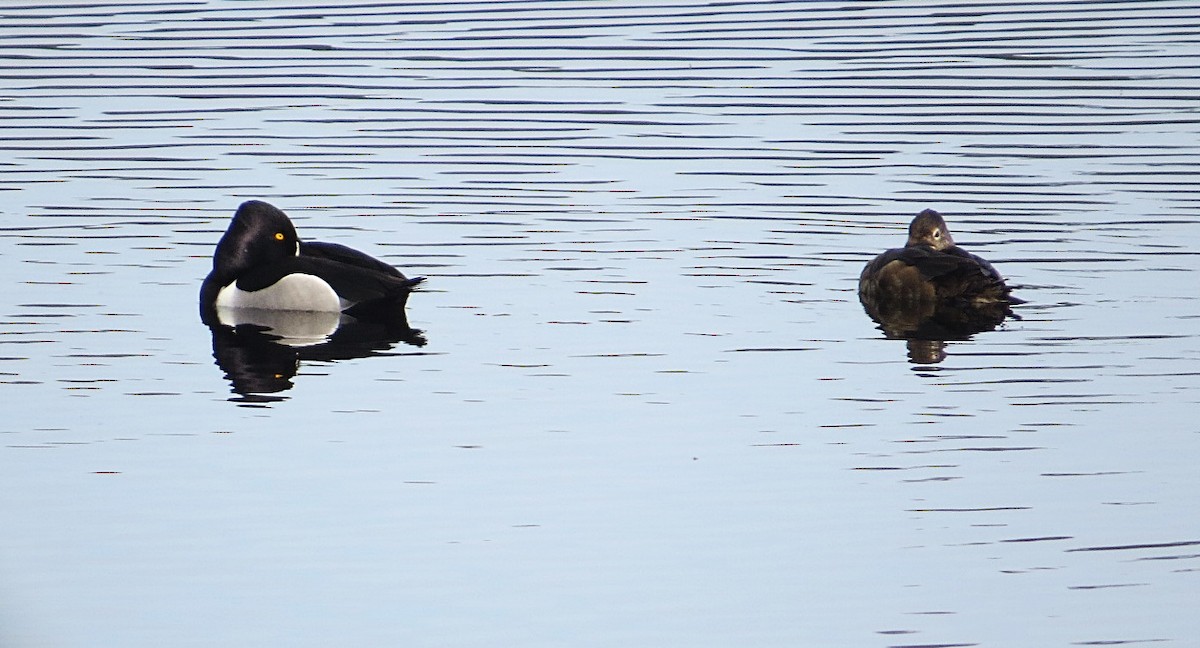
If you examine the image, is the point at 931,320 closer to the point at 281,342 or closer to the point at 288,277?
the point at 281,342

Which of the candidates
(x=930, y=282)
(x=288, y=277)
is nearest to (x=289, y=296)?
(x=288, y=277)

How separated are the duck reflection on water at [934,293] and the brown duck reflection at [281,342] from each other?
323cm

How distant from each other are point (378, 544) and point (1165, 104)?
15.7 metres

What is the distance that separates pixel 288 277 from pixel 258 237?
0.66 meters

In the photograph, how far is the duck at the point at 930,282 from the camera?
1417 centimetres

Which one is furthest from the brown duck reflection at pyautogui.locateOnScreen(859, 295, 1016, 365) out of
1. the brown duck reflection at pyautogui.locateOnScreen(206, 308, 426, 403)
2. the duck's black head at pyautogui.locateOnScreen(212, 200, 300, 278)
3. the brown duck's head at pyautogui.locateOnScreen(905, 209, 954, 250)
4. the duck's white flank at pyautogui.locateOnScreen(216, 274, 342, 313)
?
the duck's black head at pyautogui.locateOnScreen(212, 200, 300, 278)

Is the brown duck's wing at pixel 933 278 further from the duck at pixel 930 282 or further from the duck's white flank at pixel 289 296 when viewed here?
the duck's white flank at pixel 289 296

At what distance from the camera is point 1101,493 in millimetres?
9641

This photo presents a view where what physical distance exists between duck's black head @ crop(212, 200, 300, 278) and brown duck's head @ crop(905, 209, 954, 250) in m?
4.64

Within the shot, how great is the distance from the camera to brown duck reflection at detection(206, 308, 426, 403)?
12.6m

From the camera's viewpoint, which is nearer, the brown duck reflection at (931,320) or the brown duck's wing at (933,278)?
the brown duck reflection at (931,320)

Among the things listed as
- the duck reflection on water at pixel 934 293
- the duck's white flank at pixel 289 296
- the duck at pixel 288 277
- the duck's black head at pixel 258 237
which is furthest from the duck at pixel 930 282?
the duck's black head at pixel 258 237

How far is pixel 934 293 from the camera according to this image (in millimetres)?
14461

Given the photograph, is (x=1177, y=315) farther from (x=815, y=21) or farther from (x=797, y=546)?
(x=815, y=21)
